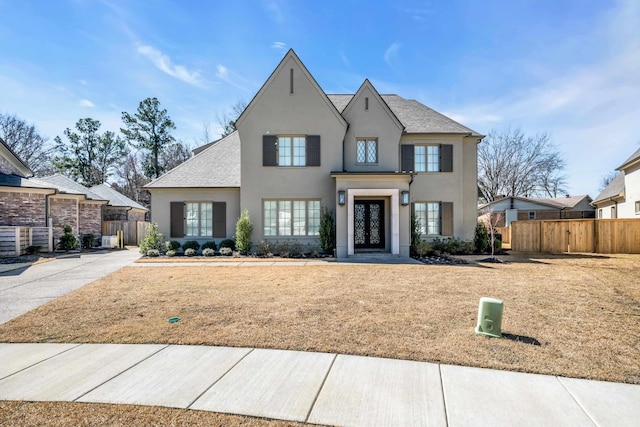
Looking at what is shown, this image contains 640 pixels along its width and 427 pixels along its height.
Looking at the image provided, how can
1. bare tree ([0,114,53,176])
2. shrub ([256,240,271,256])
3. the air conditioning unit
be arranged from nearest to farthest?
shrub ([256,240,271,256])
the air conditioning unit
bare tree ([0,114,53,176])

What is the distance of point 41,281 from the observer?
9.41 m

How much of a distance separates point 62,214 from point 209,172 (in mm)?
10152

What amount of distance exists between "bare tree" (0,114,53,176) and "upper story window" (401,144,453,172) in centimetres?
4415

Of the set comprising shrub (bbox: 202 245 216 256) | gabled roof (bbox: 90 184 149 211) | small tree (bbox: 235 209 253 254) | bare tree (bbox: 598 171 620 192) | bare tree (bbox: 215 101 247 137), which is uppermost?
bare tree (bbox: 215 101 247 137)

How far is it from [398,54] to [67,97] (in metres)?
18.4

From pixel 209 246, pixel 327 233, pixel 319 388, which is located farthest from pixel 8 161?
pixel 319 388

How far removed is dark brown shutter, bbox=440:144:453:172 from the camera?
676 inches

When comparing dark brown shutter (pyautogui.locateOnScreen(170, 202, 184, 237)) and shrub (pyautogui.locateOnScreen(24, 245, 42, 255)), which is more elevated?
dark brown shutter (pyautogui.locateOnScreen(170, 202, 184, 237))

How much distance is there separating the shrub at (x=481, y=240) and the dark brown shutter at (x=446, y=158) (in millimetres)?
3496

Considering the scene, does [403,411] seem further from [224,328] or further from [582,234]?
[582,234]

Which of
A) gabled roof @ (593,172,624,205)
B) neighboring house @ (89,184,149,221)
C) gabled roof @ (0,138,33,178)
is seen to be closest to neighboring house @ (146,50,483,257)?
gabled roof @ (0,138,33,178)

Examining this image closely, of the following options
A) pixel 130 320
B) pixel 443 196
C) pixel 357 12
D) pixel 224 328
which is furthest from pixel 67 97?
pixel 443 196

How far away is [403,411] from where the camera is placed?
2.95 m

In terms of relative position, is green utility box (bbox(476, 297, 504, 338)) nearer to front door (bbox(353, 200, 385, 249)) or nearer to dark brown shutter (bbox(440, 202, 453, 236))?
front door (bbox(353, 200, 385, 249))
